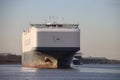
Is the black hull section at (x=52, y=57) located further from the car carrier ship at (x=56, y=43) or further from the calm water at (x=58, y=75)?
the calm water at (x=58, y=75)

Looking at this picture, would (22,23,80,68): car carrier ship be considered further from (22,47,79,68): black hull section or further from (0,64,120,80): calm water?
(0,64,120,80): calm water

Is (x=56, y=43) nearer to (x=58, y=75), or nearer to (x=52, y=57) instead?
(x=52, y=57)

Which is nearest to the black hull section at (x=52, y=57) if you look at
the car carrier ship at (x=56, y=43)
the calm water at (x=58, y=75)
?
the car carrier ship at (x=56, y=43)

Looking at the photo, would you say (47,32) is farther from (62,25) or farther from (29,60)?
(29,60)

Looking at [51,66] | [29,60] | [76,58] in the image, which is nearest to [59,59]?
[51,66]

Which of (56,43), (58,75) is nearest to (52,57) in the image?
(56,43)

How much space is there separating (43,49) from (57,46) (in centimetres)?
193

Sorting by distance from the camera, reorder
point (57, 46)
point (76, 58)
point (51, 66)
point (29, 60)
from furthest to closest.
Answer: point (76, 58) → point (29, 60) → point (51, 66) → point (57, 46)

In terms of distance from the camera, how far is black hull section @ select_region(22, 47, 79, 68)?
6172cm

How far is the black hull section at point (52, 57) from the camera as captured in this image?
6172 cm

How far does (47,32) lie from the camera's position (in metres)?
62.5

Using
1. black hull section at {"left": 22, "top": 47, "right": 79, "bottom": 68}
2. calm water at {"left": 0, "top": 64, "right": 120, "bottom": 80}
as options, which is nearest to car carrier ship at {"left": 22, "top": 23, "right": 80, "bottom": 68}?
black hull section at {"left": 22, "top": 47, "right": 79, "bottom": 68}

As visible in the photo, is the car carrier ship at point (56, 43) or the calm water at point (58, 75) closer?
the calm water at point (58, 75)

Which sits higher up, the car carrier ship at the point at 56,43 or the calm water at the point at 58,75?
the car carrier ship at the point at 56,43
